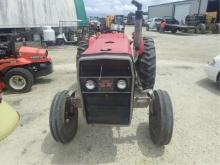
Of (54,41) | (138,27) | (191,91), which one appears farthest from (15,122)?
(54,41)

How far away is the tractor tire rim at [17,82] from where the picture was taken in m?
6.84

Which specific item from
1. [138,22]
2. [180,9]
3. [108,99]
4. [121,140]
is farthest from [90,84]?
[180,9]

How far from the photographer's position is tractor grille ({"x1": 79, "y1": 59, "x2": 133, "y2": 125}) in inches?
141

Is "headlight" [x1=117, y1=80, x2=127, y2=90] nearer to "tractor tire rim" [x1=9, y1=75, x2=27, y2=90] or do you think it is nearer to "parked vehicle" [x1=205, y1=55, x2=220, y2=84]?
"tractor tire rim" [x1=9, y1=75, x2=27, y2=90]

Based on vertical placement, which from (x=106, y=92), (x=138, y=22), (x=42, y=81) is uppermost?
(x=138, y=22)

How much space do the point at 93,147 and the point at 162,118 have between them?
1169mm

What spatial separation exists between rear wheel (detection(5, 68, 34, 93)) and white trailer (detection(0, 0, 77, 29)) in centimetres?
823

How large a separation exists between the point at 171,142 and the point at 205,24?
24.9 m

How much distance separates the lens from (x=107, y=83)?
3.63 meters

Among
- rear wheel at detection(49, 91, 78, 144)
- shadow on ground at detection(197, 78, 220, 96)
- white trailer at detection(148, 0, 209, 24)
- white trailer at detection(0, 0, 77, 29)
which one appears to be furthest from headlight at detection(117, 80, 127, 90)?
white trailer at detection(148, 0, 209, 24)

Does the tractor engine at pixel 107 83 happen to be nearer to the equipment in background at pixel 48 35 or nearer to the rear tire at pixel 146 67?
the rear tire at pixel 146 67

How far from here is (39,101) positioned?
20.4ft

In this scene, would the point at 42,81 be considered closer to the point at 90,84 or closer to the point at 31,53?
the point at 31,53

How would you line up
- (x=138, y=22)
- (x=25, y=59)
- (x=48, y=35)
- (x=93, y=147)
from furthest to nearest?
1. (x=48, y=35)
2. (x=25, y=59)
3. (x=138, y=22)
4. (x=93, y=147)
